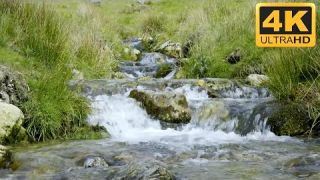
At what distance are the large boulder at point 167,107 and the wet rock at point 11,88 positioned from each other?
169cm

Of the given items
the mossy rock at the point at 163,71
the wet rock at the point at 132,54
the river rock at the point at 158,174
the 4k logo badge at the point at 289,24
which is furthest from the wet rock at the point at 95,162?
the wet rock at the point at 132,54

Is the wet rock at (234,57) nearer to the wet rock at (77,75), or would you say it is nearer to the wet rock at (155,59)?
the wet rock at (155,59)

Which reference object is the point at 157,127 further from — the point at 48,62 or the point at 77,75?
the point at 77,75

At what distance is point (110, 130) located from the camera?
22.6ft

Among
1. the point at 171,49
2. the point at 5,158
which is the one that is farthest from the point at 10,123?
the point at 171,49

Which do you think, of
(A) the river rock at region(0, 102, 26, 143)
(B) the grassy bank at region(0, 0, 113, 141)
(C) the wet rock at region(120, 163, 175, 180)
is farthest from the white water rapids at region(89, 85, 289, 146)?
(C) the wet rock at region(120, 163, 175, 180)

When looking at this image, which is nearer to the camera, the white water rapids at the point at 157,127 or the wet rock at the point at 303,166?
the wet rock at the point at 303,166

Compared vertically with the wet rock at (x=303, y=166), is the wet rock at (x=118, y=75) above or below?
above

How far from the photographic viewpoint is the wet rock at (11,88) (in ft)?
20.6

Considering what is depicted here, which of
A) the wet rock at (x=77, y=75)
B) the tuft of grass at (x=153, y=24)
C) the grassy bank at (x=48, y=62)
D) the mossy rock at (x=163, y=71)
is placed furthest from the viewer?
the tuft of grass at (x=153, y=24)

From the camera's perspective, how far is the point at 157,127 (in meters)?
7.04

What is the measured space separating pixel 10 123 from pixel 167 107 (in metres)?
2.18

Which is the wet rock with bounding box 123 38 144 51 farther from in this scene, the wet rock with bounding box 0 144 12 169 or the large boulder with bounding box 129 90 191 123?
the wet rock with bounding box 0 144 12 169

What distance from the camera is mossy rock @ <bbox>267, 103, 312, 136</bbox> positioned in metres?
6.45
